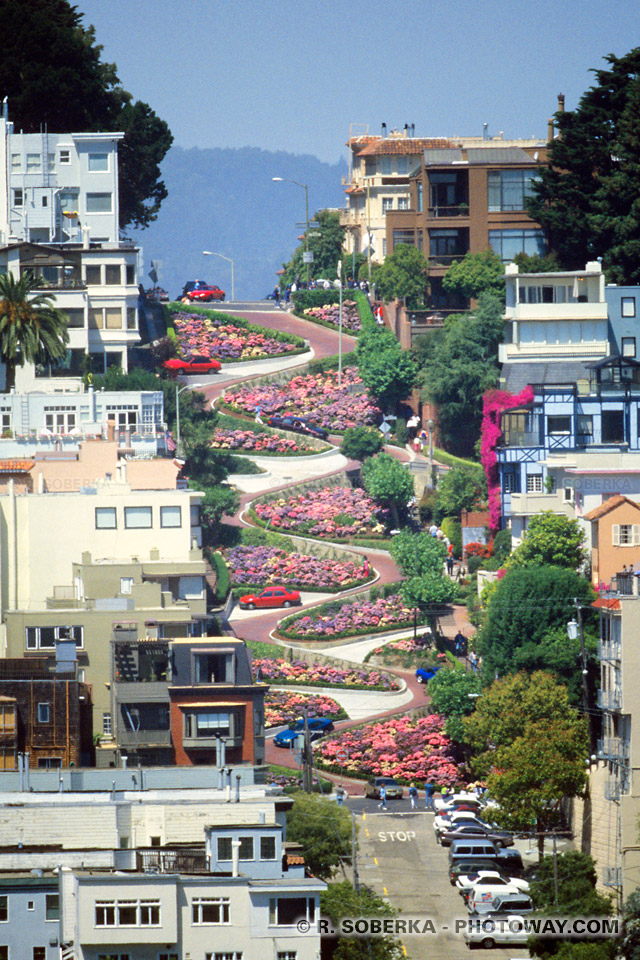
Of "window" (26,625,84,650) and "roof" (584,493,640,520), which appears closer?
"window" (26,625,84,650)

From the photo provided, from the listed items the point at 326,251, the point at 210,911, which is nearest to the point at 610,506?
the point at 210,911

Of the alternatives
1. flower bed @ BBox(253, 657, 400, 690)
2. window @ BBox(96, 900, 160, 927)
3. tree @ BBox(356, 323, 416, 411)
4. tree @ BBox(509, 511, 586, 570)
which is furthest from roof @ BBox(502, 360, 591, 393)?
window @ BBox(96, 900, 160, 927)

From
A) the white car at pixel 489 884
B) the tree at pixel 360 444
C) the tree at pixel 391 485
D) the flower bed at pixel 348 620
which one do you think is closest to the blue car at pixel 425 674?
the flower bed at pixel 348 620

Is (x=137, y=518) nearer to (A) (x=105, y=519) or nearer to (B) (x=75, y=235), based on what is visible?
(A) (x=105, y=519)

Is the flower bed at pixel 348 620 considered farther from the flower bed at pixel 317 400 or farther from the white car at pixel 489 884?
the white car at pixel 489 884

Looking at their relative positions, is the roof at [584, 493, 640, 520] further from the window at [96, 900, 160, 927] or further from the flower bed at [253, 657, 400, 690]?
the window at [96, 900, 160, 927]

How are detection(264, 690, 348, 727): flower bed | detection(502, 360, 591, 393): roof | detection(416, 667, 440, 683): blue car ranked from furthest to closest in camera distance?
detection(502, 360, 591, 393): roof < detection(416, 667, 440, 683): blue car < detection(264, 690, 348, 727): flower bed
